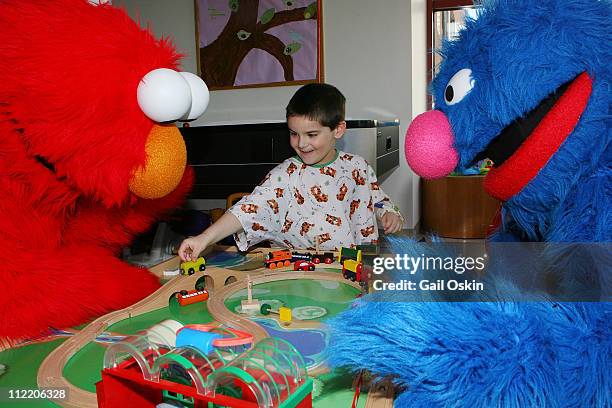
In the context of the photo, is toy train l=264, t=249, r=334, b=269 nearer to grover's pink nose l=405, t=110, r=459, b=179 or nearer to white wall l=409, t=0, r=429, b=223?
grover's pink nose l=405, t=110, r=459, b=179

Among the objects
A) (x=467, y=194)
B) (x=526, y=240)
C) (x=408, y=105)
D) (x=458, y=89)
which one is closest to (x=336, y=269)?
(x=526, y=240)

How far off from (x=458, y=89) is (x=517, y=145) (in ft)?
0.23

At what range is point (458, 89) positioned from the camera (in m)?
0.46

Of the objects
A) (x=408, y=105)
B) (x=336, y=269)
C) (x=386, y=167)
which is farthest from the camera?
(x=408, y=105)

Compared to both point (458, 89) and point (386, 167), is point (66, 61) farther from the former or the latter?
point (386, 167)

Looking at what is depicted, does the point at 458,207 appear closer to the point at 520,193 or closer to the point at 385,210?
the point at 385,210

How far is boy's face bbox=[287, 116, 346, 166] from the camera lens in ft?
3.80

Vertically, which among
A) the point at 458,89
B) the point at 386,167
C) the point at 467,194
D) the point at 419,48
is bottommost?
the point at 467,194

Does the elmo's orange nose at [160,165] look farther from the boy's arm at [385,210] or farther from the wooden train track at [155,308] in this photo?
the boy's arm at [385,210]

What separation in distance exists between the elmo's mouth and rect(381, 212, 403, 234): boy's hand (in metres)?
0.67

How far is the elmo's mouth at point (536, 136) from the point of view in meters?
0.41

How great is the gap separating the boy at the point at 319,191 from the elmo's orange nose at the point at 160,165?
0.49 metres

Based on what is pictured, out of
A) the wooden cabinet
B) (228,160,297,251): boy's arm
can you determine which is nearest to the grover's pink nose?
(228,160,297,251): boy's arm

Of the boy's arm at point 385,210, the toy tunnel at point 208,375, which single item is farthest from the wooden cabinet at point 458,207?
the toy tunnel at point 208,375
